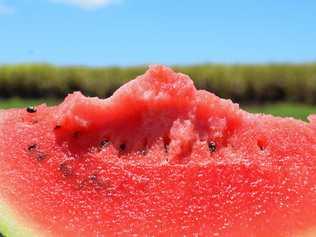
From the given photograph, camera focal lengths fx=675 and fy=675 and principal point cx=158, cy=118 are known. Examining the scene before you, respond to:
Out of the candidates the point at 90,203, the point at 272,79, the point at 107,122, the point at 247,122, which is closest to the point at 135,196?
the point at 90,203

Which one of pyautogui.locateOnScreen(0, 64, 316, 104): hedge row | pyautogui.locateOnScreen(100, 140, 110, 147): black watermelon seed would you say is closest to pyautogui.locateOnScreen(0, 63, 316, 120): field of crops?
pyautogui.locateOnScreen(0, 64, 316, 104): hedge row

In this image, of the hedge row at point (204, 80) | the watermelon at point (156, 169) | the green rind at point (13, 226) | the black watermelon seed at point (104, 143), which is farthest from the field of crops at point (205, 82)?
the green rind at point (13, 226)

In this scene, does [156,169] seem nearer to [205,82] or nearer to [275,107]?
[275,107]

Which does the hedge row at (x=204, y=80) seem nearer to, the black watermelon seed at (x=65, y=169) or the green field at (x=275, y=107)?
the green field at (x=275, y=107)

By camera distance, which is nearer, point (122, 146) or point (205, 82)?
point (122, 146)

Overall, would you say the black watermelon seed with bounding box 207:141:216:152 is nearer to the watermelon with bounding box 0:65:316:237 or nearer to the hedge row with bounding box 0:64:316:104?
the watermelon with bounding box 0:65:316:237

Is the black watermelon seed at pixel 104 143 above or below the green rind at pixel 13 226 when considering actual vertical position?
above

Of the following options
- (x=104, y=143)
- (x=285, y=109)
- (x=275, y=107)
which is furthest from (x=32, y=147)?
(x=275, y=107)
